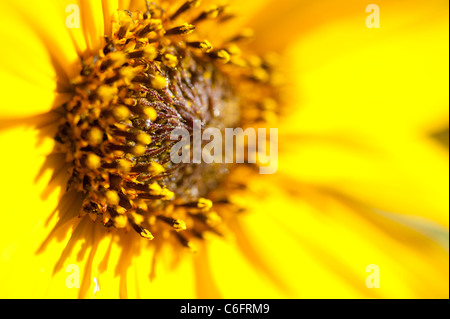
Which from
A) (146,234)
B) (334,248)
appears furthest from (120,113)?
(334,248)

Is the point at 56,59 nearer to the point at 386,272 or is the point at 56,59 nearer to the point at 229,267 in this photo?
the point at 229,267

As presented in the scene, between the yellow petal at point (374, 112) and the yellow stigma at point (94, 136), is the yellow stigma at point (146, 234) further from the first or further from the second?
the yellow petal at point (374, 112)

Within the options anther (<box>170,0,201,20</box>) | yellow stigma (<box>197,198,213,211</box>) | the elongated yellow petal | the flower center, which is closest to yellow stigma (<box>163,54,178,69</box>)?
the flower center

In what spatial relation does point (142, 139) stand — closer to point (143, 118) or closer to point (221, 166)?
point (143, 118)

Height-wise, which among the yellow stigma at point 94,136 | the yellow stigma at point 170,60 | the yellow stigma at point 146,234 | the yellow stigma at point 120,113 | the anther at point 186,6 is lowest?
the yellow stigma at point 146,234

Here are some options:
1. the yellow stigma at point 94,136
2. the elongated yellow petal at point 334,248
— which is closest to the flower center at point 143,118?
the yellow stigma at point 94,136

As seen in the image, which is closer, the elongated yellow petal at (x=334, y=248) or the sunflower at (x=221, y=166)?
the sunflower at (x=221, y=166)

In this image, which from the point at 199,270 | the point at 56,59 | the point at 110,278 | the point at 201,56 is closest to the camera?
the point at 56,59

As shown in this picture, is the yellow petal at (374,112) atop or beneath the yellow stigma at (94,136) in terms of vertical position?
atop
